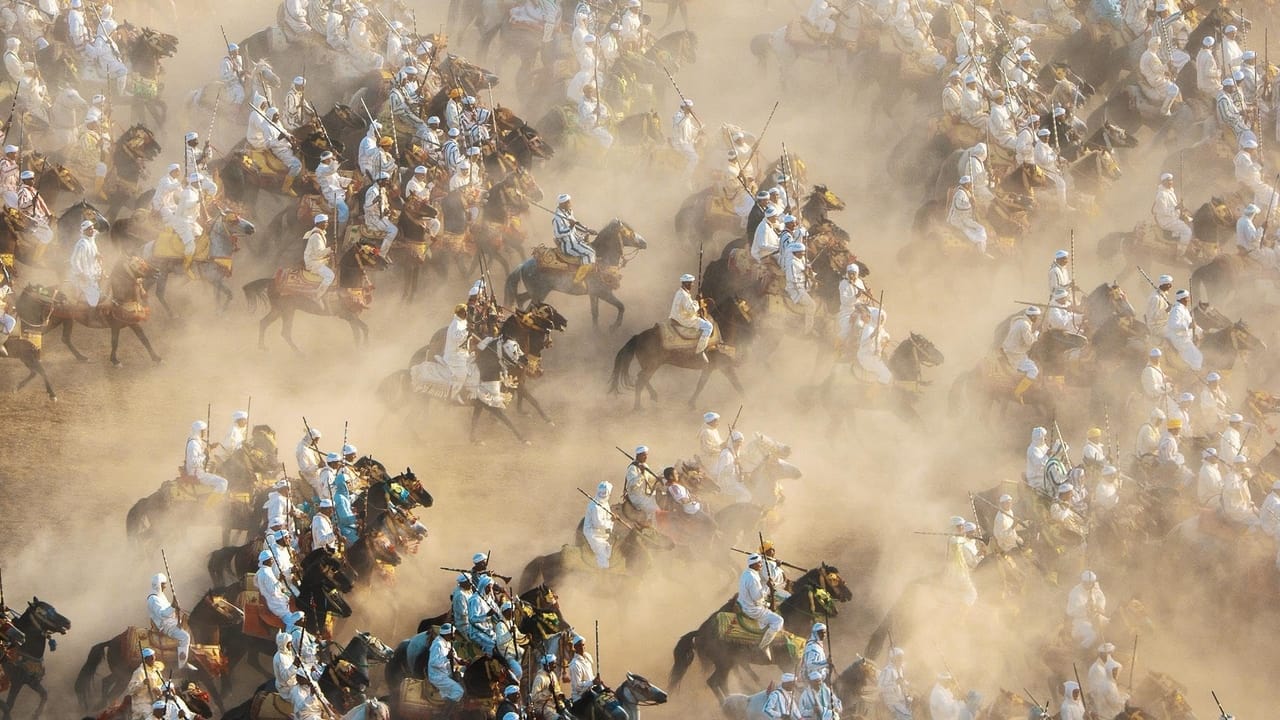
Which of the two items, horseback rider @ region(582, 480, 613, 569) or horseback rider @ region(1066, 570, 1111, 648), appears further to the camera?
horseback rider @ region(582, 480, 613, 569)

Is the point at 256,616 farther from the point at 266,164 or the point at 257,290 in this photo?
the point at 266,164

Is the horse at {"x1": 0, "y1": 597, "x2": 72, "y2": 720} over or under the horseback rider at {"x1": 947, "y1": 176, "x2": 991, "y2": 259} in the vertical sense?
over

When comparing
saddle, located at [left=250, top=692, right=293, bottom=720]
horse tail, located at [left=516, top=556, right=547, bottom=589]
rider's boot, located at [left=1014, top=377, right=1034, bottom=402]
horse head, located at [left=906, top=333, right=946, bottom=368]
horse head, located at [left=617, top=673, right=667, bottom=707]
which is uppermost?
saddle, located at [left=250, top=692, right=293, bottom=720]

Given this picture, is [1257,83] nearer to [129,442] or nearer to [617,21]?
[617,21]

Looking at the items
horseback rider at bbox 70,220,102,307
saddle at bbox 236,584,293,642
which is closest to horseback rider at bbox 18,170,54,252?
horseback rider at bbox 70,220,102,307

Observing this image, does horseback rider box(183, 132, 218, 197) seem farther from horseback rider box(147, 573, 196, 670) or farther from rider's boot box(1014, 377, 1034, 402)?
rider's boot box(1014, 377, 1034, 402)

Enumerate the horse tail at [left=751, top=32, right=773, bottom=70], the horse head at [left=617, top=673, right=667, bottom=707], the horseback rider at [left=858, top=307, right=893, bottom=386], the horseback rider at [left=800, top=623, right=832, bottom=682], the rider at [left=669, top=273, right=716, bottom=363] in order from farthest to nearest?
the horse tail at [left=751, top=32, right=773, bottom=70] < the rider at [left=669, top=273, right=716, bottom=363] < the horseback rider at [left=858, top=307, right=893, bottom=386] < the horseback rider at [left=800, top=623, right=832, bottom=682] < the horse head at [left=617, top=673, right=667, bottom=707]

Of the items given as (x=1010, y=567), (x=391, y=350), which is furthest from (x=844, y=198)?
(x=1010, y=567)

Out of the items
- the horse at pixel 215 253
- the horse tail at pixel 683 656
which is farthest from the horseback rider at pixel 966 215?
the horse at pixel 215 253
